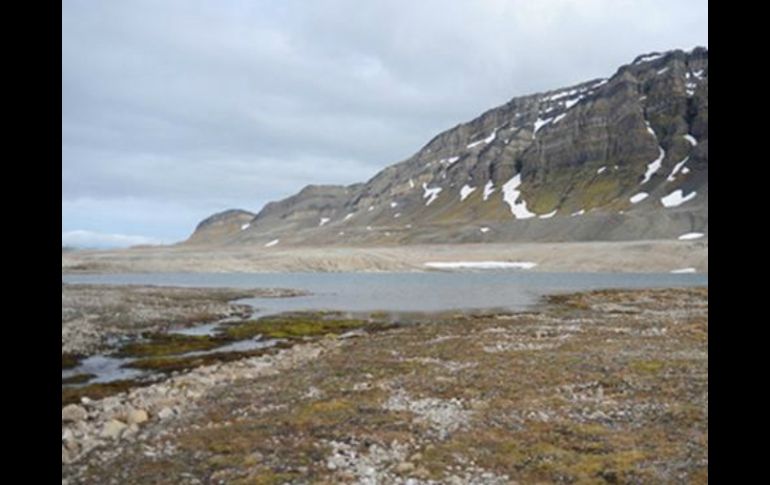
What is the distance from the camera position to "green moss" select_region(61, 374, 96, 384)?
25.9 metres

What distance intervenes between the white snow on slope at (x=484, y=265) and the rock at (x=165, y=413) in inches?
5030

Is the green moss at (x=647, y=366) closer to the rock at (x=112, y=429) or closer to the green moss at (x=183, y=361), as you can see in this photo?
the rock at (x=112, y=429)

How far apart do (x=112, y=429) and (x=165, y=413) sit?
7.06 ft

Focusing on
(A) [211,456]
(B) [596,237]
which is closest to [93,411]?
(A) [211,456]

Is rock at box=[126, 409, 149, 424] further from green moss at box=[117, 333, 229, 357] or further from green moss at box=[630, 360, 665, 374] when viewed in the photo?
green moss at box=[630, 360, 665, 374]

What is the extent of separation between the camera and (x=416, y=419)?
725 inches

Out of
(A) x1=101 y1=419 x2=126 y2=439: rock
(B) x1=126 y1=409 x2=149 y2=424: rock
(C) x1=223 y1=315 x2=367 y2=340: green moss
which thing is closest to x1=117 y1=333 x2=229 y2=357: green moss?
(C) x1=223 y1=315 x2=367 y2=340: green moss

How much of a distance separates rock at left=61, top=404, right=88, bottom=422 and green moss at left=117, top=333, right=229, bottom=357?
13223 mm

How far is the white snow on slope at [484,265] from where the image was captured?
145m

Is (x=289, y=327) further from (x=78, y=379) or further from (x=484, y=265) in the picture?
(x=484, y=265)

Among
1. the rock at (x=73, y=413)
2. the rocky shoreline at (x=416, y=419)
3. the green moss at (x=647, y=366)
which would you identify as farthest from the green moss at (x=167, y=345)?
the green moss at (x=647, y=366)
